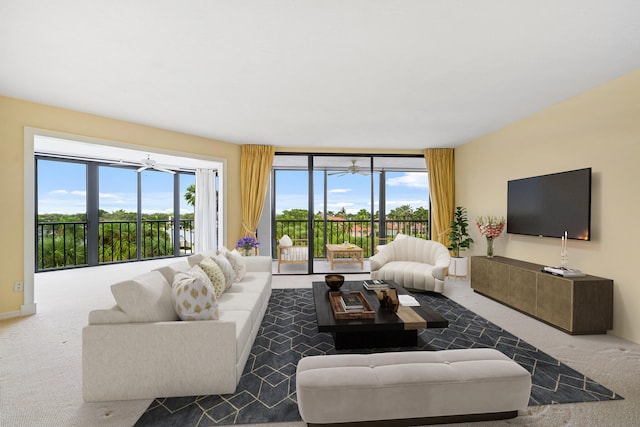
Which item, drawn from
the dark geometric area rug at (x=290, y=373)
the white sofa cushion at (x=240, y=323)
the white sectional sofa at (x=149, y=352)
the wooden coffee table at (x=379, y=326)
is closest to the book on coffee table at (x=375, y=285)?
the wooden coffee table at (x=379, y=326)

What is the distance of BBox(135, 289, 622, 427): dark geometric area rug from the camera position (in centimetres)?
181

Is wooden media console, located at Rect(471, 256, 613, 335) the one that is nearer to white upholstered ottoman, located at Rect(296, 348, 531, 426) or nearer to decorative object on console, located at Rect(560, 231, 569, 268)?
decorative object on console, located at Rect(560, 231, 569, 268)

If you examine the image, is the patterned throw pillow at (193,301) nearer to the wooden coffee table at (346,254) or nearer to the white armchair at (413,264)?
the white armchair at (413,264)

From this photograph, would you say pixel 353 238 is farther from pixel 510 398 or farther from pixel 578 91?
pixel 510 398

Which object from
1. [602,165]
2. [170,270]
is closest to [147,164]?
[170,270]

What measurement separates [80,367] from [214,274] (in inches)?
47.9

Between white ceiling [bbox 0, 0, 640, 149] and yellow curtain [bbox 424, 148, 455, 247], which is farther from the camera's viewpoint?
yellow curtain [bbox 424, 148, 455, 247]

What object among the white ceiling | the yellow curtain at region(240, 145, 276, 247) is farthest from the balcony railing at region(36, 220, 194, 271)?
the white ceiling

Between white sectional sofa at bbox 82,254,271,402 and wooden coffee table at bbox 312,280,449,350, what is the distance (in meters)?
0.81

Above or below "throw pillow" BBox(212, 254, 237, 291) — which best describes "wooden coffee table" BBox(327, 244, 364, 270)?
below

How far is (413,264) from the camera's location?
477 cm

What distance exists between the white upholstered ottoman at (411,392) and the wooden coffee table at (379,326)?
0.63 m

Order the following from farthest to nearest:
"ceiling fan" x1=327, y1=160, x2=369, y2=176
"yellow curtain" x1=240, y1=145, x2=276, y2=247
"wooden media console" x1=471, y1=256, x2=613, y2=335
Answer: "ceiling fan" x1=327, y1=160, x2=369, y2=176 → "yellow curtain" x1=240, y1=145, x2=276, y2=247 → "wooden media console" x1=471, y1=256, x2=613, y2=335

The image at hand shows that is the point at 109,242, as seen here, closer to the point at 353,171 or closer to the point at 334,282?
the point at 353,171
